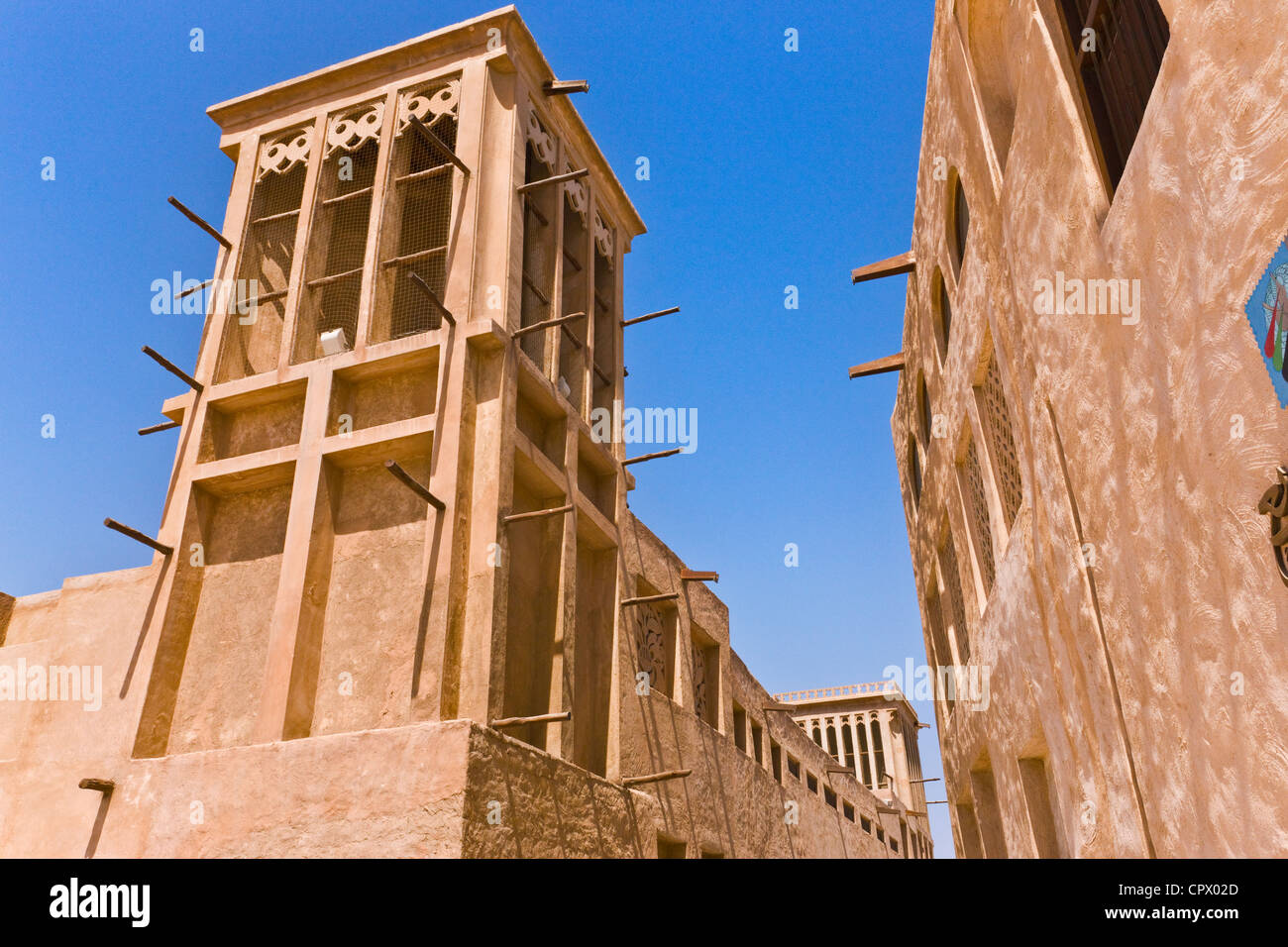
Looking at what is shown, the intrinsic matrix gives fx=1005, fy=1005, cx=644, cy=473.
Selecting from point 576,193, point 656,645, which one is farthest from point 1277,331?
point 656,645

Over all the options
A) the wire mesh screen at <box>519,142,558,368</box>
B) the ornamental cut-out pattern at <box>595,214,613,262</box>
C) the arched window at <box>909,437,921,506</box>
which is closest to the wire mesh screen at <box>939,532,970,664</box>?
the arched window at <box>909,437,921,506</box>

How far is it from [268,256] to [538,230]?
100 inches

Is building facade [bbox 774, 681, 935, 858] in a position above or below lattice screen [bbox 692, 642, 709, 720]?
above

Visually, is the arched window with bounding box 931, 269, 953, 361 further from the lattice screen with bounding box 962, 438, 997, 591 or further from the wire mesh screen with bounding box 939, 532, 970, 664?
the wire mesh screen with bounding box 939, 532, 970, 664

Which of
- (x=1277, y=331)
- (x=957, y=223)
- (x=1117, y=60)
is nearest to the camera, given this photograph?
(x=1277, y=331)

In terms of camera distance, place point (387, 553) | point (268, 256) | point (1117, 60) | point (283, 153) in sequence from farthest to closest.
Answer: point (283, 153)
point (268, 256)
point (387, 553)
point (1117, 60)

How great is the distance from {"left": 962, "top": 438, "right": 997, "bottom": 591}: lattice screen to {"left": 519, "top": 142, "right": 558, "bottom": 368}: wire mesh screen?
4.34 m

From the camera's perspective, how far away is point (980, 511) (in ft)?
33.1

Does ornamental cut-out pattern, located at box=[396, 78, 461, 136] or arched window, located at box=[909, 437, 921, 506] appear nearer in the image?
ornamental cut-out pattern, located at box=[396, 78, 461, 136]

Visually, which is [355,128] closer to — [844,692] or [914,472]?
[914,472]

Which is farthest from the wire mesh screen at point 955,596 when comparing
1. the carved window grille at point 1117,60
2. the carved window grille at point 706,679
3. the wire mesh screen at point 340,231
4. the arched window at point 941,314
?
the wire mesh screen at point 340,231

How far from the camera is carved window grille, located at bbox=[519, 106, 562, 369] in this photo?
370 inches

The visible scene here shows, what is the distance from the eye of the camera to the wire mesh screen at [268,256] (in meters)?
8.95

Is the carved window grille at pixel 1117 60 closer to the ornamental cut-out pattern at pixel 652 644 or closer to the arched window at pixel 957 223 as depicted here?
the arched window at pixel 957 223
